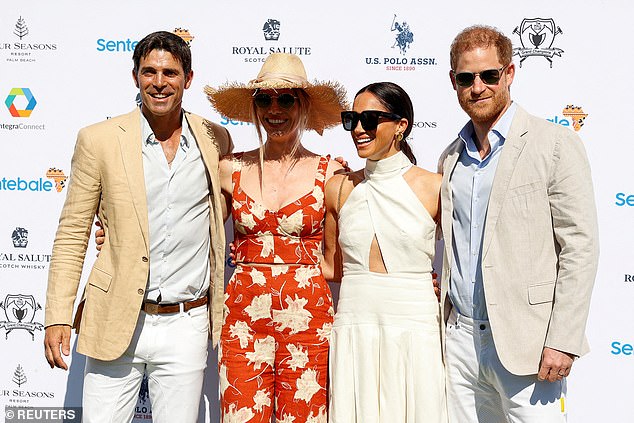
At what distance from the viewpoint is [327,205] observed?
3.04 meters

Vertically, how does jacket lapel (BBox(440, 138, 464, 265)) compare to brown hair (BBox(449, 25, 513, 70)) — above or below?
below

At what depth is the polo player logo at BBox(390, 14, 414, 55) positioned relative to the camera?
373cm

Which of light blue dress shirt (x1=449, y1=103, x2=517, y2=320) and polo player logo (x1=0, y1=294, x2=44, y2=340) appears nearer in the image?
light blue dress shirt (x1=449, y1=103, x2=517, y2=320)

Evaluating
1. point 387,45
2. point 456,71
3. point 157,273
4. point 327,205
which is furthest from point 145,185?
point 387,45

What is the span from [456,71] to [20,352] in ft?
10.0

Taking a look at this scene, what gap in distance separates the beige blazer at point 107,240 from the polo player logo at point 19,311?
126 centimetres

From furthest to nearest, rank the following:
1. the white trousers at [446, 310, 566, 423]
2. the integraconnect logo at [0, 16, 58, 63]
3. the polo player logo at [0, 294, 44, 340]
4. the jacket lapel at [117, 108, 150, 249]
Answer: the polo player logo at [0, 294, 44, 340]
the integraconnect logo at [0, 16, 58, 63]
the jacket lapel at [117, 108, 150, 249]
the white trousers at [446, 310, 566, 423]

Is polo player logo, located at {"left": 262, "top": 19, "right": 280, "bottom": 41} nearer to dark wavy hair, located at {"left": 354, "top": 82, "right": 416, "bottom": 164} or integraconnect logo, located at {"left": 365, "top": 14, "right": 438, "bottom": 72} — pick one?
integraconnect logo, located at {"left": 365, "top": 14, "right": 438, "bottom": 72}

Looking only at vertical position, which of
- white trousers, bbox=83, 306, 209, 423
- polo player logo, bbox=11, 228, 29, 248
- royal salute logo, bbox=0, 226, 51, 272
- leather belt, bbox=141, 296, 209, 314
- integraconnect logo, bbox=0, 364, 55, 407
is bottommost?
integraconnect logo, bbox=0, 364, 55, 407

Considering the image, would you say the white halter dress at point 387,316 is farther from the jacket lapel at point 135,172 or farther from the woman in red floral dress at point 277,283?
the jacket lapel at point 135,172

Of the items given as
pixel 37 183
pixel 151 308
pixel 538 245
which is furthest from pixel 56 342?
pixel 538 245

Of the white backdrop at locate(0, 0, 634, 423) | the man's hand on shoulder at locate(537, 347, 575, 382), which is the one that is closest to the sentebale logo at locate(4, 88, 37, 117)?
the white backdrop at locate(0, 0, 634, 423)

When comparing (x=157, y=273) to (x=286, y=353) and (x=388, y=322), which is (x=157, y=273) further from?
(x=388, y=322)

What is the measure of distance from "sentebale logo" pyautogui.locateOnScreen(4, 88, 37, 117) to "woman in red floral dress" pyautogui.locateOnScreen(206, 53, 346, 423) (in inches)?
60.0
